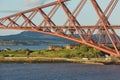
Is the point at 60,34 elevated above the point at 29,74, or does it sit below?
above

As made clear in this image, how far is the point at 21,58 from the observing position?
373 feet

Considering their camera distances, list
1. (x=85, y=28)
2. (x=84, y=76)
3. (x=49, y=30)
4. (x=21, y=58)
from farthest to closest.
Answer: (x=21, y=58) → (x=49, y=30) → (x=85, y=28) → (x=84, y=76)

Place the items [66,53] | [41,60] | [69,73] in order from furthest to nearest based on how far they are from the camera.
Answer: [66,53] → [41,60] → [69,73]

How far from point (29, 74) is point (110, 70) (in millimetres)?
13881

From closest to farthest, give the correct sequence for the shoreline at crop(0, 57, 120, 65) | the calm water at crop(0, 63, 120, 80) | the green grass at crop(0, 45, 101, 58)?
the calm water at crop(0, 63, 120, 80)
the shoreline at crop(0, 57, 120, 65)
the green grass at crop(0, 45, 101, 58)

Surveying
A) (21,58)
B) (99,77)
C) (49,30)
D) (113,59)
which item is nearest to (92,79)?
(99,77)

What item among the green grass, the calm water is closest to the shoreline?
the green grass

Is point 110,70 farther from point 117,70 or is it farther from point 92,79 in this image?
point 92,79

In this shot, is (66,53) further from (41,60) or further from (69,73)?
(69,73)

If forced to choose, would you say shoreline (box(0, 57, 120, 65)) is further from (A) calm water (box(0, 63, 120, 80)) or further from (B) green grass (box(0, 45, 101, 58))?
(A) calm water (box(0, 63, 120, 80))

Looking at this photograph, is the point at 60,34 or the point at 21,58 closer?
the point at 60,34

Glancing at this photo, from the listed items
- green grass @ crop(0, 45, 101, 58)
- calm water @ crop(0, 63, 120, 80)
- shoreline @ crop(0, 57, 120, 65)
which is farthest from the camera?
green grass @ crop(0, 45, 101, 58)

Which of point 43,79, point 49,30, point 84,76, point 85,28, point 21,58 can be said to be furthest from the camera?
point 21,58

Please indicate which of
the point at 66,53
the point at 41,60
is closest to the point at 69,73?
the point at 41,60
